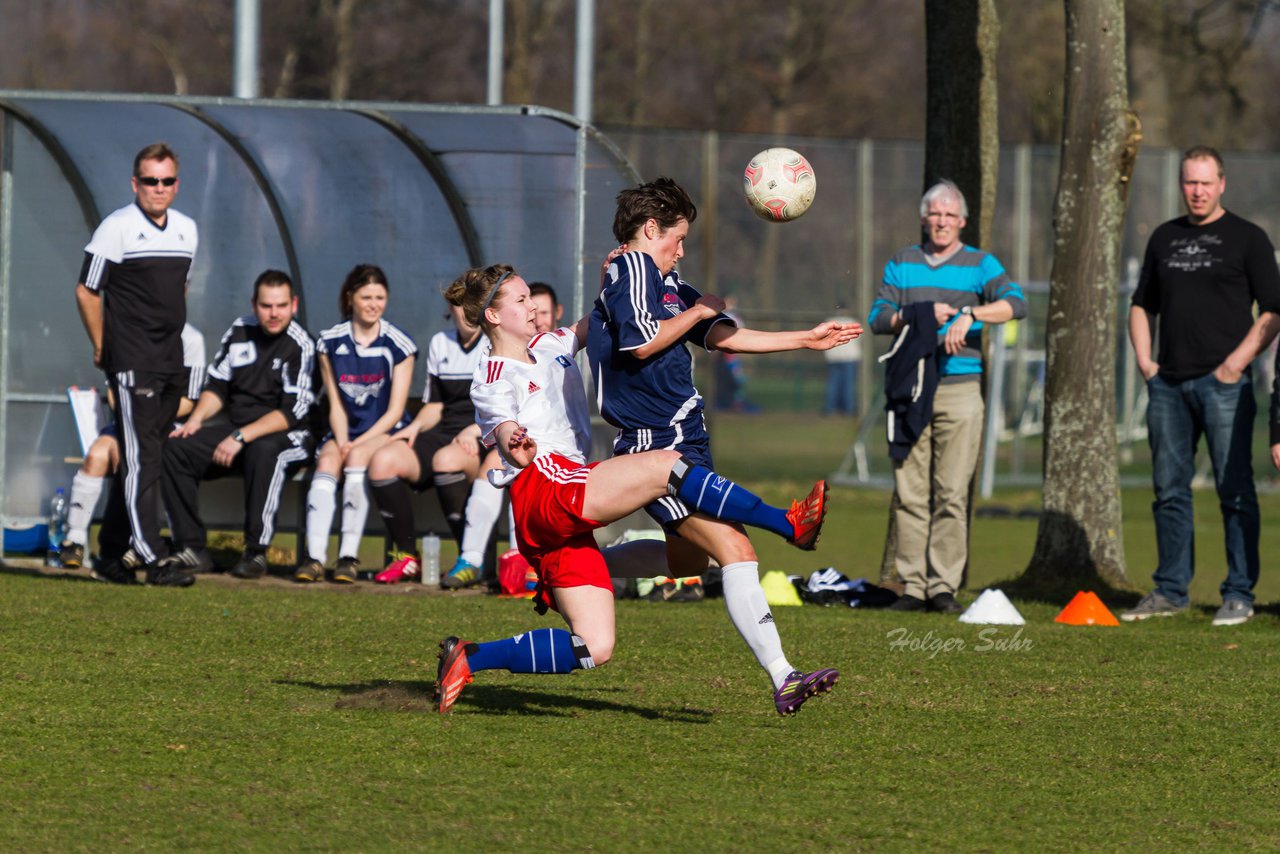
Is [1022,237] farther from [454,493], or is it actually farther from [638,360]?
[638,360]

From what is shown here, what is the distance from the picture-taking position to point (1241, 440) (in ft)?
29.1

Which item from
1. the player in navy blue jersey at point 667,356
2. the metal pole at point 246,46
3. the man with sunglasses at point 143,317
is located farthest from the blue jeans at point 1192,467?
the metal pole at point 246,46

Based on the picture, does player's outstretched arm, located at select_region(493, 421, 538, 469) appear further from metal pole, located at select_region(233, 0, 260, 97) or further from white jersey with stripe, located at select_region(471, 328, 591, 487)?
metal pole, located at select_region(233, 0, 260, 97)

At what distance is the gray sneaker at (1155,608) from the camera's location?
30.0 feet

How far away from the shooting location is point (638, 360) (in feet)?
19.8

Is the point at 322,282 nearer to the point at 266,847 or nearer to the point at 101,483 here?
the point at 101,483

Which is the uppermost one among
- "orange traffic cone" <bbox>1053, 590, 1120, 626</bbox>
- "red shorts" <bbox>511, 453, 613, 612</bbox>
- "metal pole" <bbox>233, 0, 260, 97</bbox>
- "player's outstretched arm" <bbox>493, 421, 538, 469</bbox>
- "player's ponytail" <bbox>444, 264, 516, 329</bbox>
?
"metal pole" <bbox>233, 0, 260, 97</bbox>

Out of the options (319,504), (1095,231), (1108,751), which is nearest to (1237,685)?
(1108,751)

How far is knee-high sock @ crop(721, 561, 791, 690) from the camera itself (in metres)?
5.89

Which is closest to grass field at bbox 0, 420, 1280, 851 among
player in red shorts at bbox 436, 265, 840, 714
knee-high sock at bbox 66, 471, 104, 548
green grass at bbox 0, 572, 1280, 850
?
green grass at bbox 0, 572, 1280, 850

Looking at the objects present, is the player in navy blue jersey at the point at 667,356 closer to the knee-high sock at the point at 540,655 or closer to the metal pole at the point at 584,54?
the knee-high sock at the point at 540,655

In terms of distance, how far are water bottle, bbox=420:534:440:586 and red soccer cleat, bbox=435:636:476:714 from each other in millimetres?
4114

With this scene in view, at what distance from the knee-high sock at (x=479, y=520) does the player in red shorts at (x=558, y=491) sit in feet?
13.0

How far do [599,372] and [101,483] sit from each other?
17.0 ft
